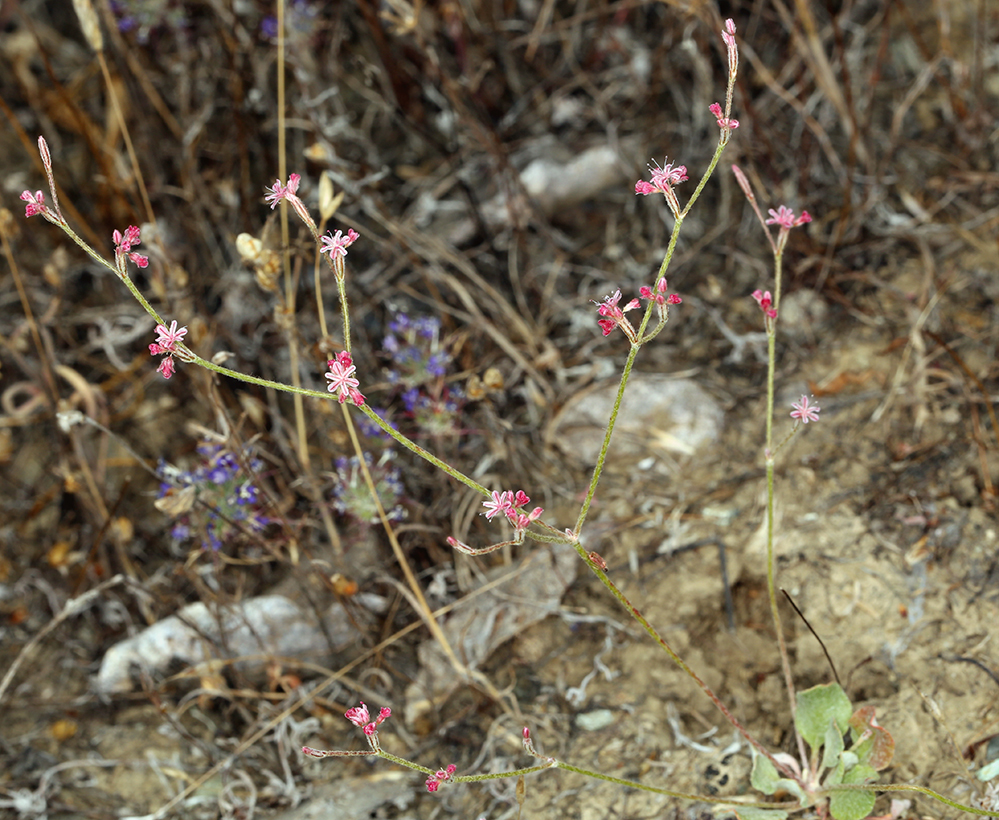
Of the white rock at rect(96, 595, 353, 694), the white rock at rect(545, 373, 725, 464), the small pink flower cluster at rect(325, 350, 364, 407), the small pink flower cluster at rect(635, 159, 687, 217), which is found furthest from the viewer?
the white rock at rect(545, 373, 725, 464)

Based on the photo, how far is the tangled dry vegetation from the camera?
7.25ft

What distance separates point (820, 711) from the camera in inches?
75.8

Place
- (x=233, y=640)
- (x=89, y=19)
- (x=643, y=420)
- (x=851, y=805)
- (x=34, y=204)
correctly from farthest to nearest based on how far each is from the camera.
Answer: (x=643, y=420)
(x=233, y=640)
(x=89, y=19)
(x=851, y=805)
(x=34, y=204)

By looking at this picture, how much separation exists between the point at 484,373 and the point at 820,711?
4.32ft

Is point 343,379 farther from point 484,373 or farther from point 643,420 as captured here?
point 643,420

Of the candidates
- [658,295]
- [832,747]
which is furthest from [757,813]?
[658,295]

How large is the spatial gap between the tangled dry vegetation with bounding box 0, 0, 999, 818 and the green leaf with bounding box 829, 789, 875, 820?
188mm

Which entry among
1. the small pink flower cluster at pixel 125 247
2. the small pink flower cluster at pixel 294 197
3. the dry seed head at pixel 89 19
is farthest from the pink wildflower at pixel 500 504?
the dry seed head at pixel 89 19

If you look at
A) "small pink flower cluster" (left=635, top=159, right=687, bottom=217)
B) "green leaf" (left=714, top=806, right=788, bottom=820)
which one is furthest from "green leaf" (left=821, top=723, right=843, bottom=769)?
"small pink flower cluster" (left=635, top=159, right=687, bottom=217)

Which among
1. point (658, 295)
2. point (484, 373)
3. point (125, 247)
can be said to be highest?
point (125, 247)

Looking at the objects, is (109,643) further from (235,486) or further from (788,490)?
(788,490)

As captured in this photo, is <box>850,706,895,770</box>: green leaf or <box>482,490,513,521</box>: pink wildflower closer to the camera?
<box>482,490,513,521</box>: pink wildflower

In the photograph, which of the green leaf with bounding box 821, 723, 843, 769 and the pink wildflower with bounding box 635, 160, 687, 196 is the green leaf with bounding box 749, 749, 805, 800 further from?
the pink wildflower with bounding box 635, 160, 687, 196

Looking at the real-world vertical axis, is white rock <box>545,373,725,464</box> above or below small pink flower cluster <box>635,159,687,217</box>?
below
